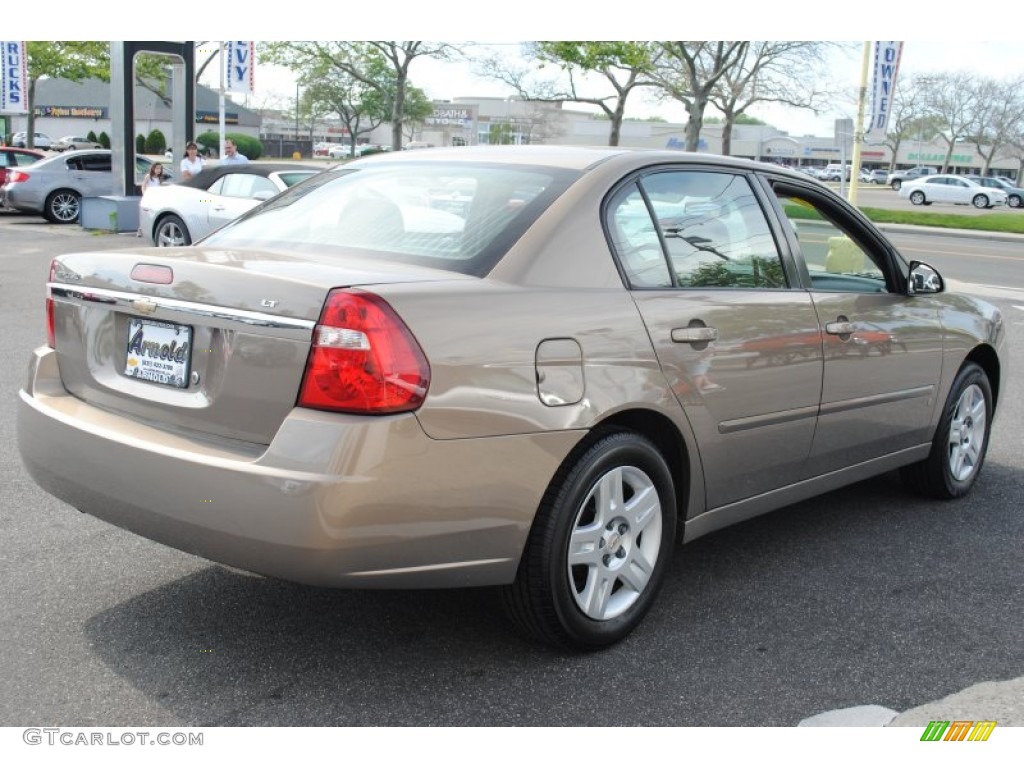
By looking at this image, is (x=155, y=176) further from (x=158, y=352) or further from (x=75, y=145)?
(x=75, y=145)

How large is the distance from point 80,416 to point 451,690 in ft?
4.76

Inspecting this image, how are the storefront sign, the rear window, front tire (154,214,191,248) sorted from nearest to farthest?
1. the rear window
2. front tire (154,214,191,248)
3. the storefront sign

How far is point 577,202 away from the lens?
371cm

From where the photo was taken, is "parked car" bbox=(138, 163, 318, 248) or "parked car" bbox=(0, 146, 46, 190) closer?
"parked car" bbox=(138, 163, 318, 248)

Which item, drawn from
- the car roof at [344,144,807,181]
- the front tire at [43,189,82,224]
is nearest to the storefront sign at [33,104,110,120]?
the front tire at [43,189,82,224]

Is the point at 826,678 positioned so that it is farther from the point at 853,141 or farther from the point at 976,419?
the point at 853,141

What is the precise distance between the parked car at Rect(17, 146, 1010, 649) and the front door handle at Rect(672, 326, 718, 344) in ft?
0.04

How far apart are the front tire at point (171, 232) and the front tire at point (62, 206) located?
880cm

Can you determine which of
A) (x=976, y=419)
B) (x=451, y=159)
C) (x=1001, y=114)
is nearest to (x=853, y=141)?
(x=976, y=419)

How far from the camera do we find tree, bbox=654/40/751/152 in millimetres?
38250

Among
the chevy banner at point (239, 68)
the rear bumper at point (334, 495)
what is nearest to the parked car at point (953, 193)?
the chevy banner at point (239, 68)

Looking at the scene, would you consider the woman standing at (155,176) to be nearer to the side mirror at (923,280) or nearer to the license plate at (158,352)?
the side mirror at (923,280)

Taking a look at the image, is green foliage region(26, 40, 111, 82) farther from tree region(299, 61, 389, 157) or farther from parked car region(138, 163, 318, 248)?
parked car region(138, 163, 318, 248)

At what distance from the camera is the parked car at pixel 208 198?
15.4m
